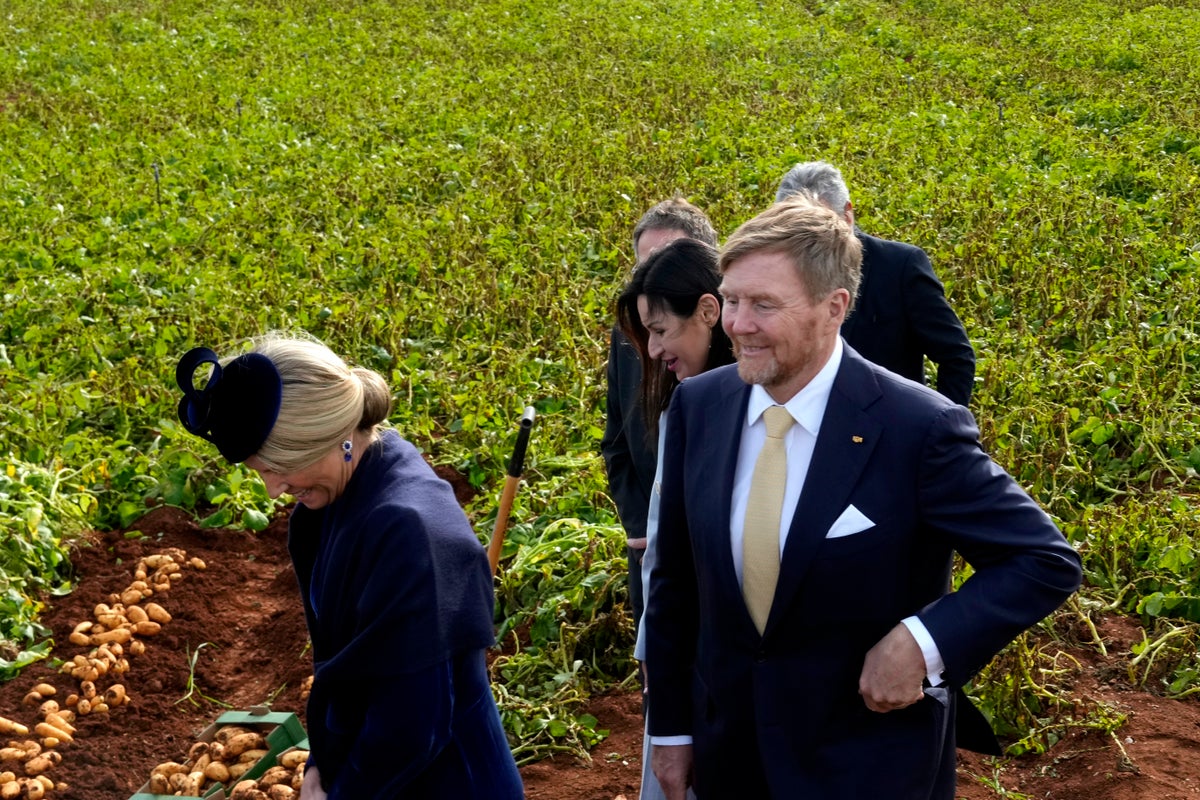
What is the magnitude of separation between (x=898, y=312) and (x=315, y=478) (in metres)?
2.29

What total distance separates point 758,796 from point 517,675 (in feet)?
8.10

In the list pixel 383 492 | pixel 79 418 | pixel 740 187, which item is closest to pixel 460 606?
pixel 383 492

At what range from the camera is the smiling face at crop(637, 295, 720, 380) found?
3203 millimetres

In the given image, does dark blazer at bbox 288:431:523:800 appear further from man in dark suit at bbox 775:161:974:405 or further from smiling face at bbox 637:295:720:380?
man in dark suit at bbox 775:161:974:405

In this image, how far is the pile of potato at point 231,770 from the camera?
4137mm

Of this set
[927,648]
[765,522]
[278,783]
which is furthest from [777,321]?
[278,783]

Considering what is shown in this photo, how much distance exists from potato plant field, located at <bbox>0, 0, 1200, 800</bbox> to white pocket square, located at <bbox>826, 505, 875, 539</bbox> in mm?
95

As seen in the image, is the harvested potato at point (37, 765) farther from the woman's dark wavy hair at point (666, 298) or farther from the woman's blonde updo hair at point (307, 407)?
the woman's blonde updo hair at point (307, 407)

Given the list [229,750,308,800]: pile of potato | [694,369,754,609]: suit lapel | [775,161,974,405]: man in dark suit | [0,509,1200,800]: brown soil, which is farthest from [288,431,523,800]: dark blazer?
[775,161,974,405]: man in dark suit

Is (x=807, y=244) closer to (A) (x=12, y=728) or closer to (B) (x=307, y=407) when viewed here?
(B) (x=307, y=407)

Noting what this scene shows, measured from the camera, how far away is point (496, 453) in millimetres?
6559

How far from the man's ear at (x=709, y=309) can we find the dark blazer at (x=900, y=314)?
0.97 meters

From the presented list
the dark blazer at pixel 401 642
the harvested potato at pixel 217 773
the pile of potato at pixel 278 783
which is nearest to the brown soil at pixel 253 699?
the harvested potato at pixel 217 773

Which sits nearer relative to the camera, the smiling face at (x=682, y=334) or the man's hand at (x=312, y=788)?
the man's hand at (x=312, y=788)
